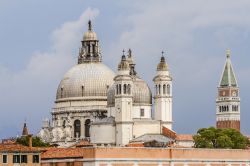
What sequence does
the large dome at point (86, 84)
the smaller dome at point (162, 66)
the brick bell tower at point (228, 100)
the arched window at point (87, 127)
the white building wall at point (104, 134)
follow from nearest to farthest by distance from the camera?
1. the white building wall at point (104, 134)
2. the smaller dome at point (162, 66)
3. the arched window at point (87, 127)
4. the large dome at point (86, 84)
5. the brick bell tower at point (228, 100)

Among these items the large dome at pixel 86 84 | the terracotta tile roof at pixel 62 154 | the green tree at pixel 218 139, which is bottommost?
the terracotta tile roof at pixel 62 154

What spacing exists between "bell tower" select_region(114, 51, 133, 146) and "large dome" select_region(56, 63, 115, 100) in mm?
12797

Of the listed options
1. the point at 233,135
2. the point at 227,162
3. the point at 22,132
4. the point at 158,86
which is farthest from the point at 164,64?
the point at 227,162

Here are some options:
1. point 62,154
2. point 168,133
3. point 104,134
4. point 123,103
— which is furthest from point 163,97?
point 62,154

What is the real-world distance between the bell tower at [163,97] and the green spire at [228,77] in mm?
42093

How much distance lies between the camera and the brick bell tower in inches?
6407

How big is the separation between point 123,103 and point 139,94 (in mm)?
4980

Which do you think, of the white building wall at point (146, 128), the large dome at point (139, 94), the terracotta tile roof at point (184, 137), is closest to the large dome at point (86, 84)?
the large dome at point (139, 94)

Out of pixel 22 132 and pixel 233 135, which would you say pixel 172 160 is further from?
pixel 22 132

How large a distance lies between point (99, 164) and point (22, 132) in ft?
213

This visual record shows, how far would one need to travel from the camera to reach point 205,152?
83.1 meters

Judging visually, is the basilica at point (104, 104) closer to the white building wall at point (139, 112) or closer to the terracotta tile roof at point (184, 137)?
the white building wall at point (139, 112)

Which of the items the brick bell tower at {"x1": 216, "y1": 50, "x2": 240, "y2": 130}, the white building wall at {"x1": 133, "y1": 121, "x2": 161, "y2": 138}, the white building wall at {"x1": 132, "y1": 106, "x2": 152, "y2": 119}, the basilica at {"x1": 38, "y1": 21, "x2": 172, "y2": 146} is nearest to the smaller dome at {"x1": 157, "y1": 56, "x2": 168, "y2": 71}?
the basilica at {"x1": 38, "y1": 21, "x2": 172, "y2": 146}

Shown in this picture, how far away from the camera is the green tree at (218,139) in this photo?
10862 cm
